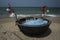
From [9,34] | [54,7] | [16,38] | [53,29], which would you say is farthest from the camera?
[54,7]

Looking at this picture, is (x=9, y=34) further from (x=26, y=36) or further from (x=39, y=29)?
(x=39, y=29)

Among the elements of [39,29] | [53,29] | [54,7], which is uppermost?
[39,29]

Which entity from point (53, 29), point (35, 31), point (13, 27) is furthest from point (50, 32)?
A: point (13, 27)

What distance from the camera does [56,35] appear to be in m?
2.17

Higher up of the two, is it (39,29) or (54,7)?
(39,29)

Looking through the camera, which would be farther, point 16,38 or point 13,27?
point 13,27

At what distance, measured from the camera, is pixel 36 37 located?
2137 mm

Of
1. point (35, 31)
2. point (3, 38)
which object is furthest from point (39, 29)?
point (3, 38)

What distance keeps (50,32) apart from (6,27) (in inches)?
33.1

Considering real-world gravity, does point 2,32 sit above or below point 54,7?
above

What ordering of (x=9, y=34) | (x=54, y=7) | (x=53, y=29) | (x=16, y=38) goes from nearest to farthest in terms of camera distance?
(x=16, y=38)
(x=9, y=34)
(x=53, y=29)
(x=54, y=7)

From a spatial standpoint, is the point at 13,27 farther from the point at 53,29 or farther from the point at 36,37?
the point at 53,29

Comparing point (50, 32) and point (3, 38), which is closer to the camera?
point (3, 38)

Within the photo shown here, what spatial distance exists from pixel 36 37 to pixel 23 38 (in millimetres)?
216
